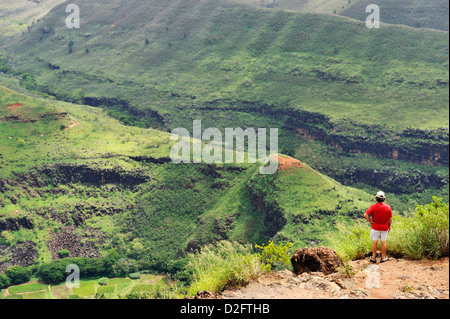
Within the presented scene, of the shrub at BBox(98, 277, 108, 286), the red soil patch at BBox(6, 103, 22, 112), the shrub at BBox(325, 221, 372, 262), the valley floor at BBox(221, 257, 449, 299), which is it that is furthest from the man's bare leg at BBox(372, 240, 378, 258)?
the red soil patch at BBox(6, 103, 22, 112)

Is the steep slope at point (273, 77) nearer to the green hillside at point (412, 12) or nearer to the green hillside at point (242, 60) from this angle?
the green hillside at point (242, 60)

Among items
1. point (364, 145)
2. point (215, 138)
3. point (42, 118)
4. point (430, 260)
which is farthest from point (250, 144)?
point (430, 260)

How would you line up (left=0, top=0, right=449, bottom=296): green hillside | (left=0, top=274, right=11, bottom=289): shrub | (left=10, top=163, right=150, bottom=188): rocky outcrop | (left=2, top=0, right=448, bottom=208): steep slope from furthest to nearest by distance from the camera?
1. (left=2, top=0, right=448, bottom=208): steep slope
2. (left=10, top=163, right=150, bottom=188): rocky outcrop
3. (left=0, top=0, right=449, bottom=296): green hillside
4. (left=0, top=274, right=11, bottom=289): shrub

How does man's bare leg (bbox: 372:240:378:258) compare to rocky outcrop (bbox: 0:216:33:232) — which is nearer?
man's bare leg (bbox: 372:240:378:258)

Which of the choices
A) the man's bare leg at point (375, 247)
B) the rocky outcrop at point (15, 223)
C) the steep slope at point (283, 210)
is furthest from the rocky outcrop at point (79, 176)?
the man's bare leg at point (375, 247)

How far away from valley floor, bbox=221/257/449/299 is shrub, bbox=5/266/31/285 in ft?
198

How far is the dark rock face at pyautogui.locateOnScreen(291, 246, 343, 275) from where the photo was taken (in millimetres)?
12664

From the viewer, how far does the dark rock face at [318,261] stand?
41.5 feet

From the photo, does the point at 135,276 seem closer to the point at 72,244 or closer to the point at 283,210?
the point at 72,244

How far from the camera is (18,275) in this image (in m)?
64.0

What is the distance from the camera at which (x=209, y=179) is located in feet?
266

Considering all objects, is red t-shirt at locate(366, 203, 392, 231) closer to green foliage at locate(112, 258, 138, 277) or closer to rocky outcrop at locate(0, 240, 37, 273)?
green foliage at locate(112, 258, 138, 277)
